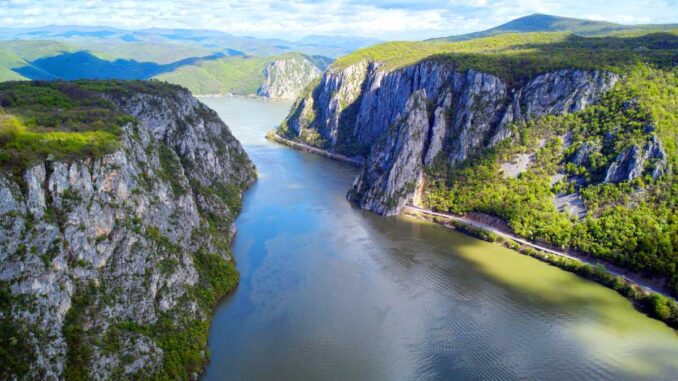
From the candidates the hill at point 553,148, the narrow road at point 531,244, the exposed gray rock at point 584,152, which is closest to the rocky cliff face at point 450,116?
the hill at point 553,148

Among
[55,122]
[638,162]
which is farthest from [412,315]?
[638,162]

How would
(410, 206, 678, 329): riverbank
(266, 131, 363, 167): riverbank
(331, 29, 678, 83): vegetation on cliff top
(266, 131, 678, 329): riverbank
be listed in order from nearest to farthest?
(410, 206, 678, 329): riverbank
(266, 131, 678, 329): riverbank
(331, 29, 678, 83): vegetation on cliff top
(266, 131, 363, 167): riverbank

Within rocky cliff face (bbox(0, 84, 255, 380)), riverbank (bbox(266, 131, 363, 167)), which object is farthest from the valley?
riverbank (bbox(266, 131, 363, 167))

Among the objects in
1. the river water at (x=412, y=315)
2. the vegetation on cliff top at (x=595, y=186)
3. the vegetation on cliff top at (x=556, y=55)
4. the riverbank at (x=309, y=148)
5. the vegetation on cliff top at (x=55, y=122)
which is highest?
the vegetation on cliff top at (x=556, y=55)

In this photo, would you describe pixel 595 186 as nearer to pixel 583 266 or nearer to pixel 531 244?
pixel 531 244

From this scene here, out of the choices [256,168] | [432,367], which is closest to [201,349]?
[432,367]

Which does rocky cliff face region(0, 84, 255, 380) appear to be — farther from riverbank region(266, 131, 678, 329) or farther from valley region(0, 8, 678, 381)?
riverbank region(266, 131, 678, 329)

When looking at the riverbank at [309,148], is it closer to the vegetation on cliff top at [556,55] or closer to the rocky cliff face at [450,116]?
the rocky cliff face at [450,116]
